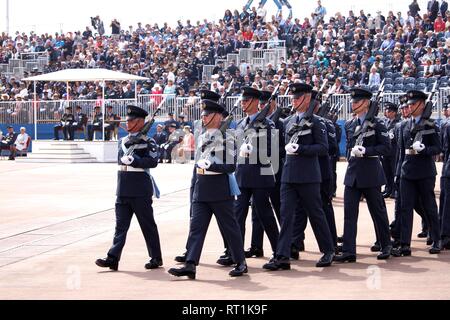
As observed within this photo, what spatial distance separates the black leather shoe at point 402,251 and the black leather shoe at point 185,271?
249 centimetres

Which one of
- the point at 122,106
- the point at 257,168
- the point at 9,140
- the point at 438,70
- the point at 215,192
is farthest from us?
the point at 9,140

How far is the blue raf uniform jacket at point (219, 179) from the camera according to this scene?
31.4ft

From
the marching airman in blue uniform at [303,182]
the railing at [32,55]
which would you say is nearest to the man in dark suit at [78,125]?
the railing at [32,55]

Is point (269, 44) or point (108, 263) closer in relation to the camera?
point (108, 263)

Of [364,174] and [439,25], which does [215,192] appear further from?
[439,25]

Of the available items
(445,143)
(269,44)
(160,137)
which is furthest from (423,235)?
(269,44)

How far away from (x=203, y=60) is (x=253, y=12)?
3.49 meters

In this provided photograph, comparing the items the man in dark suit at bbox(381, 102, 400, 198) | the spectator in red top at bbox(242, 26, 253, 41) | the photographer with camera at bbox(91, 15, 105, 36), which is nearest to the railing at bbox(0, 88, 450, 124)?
the spectator in red top at bbox(242, 26, 253, 41)

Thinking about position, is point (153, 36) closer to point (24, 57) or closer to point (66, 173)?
point (24, 57)

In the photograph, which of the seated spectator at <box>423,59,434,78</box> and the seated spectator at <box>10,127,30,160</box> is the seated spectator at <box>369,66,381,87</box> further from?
the seated spectator at <box>10,127,30,160</box>

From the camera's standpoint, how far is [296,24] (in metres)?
36.4

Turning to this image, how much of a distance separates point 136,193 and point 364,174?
2.45 meters

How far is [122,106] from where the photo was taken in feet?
110

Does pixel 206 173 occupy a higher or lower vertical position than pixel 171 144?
higher
